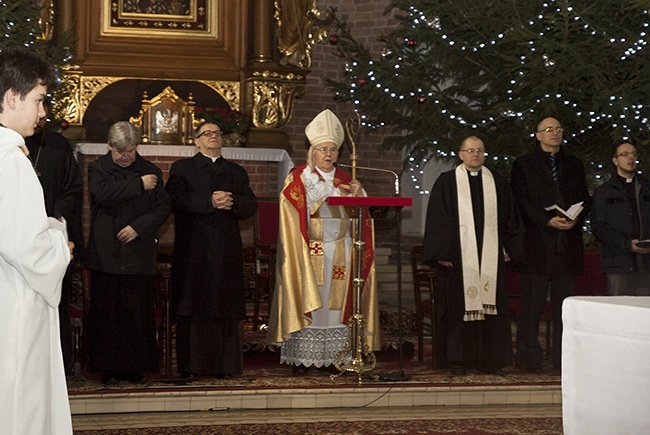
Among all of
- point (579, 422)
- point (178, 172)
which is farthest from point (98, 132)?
point (579, 422)

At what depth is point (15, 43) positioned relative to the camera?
24.1 feet

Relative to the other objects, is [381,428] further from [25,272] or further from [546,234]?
[25,272]

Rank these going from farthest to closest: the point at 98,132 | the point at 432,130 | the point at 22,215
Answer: the point at 98,132 < the point at 432,130 < the point at 22,215

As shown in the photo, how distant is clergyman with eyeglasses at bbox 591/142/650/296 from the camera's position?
7.69m

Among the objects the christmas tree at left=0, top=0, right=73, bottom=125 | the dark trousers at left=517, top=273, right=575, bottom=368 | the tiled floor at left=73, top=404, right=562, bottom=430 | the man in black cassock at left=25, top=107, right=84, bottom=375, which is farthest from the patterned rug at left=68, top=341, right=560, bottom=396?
the christmas tree at left=0, top=0, right=73, bottom=125

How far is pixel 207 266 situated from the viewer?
7066 millimetres

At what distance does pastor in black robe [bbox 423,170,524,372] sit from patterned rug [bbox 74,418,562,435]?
54.7 inches

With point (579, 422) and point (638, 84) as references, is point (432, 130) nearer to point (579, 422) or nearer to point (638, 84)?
point (638, 84)

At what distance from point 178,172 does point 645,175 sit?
4095 millimetres

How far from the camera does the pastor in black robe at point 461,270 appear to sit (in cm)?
759

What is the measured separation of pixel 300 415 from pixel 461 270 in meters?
1.98

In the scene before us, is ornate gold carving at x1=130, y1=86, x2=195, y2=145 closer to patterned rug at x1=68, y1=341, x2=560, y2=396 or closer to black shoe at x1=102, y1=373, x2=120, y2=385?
patterned rug at x1=68, y1=341, x2=560, y2=396

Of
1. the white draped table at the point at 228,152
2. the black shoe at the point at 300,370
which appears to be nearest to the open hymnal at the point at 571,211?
the black shoe at the point at 300,370

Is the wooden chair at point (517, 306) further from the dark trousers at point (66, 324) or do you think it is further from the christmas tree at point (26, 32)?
the christmas tree at point (26, 32)
